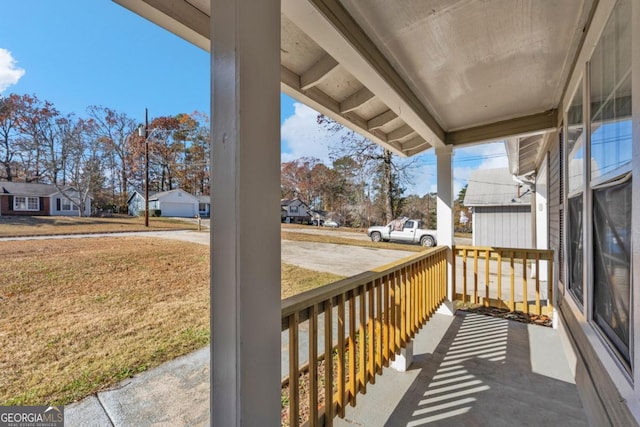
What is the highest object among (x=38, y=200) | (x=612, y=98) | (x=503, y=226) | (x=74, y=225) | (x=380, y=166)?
(x=380, y=166)

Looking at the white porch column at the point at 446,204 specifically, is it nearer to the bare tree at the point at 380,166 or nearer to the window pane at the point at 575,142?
the window pane at the point at 575,142

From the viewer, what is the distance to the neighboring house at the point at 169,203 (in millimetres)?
1526

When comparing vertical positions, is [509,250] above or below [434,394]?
above

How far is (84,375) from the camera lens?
146cm

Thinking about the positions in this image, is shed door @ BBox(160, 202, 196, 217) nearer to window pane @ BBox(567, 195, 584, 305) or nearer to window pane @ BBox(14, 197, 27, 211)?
window pane @ BBox(14, 197, 27, 211)

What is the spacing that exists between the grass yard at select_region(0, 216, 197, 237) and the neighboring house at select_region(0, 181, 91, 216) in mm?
30

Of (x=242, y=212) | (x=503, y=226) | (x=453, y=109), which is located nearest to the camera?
(x=242, y=212)

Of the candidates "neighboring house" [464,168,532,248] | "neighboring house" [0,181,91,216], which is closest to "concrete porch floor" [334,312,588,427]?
"neighboring house" [0,181,91,216]

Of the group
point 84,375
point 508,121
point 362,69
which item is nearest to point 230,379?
point 84,375

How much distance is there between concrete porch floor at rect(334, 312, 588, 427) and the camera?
1614 mm

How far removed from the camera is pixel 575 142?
6.24 feet

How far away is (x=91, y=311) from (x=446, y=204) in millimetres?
3441

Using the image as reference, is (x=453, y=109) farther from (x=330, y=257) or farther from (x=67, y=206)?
(x=330, y=257)

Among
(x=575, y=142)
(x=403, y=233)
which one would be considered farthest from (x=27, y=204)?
(x=403, y=233)
